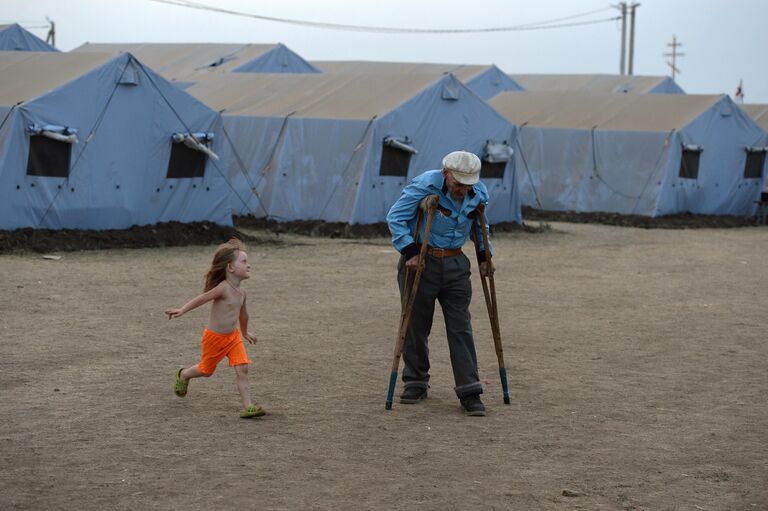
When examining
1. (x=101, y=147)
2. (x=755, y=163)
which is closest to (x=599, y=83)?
(x=755, y=163)

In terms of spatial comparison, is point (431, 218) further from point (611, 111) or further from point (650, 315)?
point (611, 111)

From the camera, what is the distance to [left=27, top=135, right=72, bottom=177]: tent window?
1702 centimetres

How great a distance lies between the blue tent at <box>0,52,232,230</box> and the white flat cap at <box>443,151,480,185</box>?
35.8 feet

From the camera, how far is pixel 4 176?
16.7 metres

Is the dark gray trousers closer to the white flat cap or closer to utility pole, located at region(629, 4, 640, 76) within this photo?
the white flat cap

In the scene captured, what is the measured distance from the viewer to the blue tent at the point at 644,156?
87.8 feet

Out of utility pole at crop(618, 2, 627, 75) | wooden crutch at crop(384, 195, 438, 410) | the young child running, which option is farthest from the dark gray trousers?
utility pole at crop(618, 2, 627, 75)

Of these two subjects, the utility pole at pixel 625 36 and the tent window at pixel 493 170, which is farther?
the utility pole at pixel 625 36

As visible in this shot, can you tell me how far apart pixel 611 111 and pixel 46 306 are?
19655 mm

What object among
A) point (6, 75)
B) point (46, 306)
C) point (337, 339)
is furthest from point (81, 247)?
point (337, 339)

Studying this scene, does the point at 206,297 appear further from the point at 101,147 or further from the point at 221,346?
the point at 101,147

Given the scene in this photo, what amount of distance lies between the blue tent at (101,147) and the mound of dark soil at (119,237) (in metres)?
0.27

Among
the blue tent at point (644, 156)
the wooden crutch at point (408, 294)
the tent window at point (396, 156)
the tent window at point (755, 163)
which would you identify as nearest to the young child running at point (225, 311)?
the wooden crutch at point (408, 294)

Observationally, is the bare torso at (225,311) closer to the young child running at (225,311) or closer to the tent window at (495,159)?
the young child running at (225,311)
